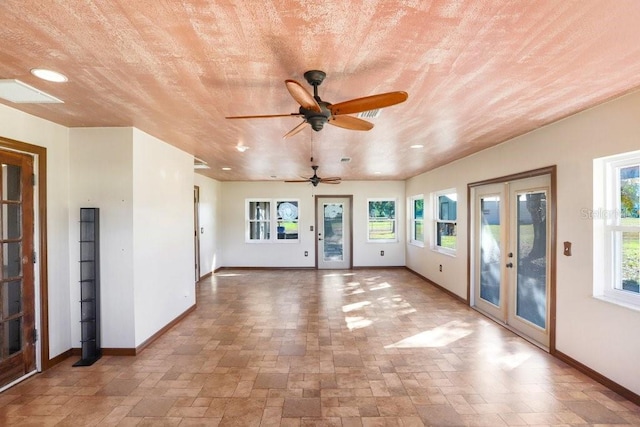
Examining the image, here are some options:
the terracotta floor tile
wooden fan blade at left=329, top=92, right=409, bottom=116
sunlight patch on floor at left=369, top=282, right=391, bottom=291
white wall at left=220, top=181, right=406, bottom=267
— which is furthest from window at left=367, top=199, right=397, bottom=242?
wooden fan blade at left=329, top=92, right=409, bottom=116

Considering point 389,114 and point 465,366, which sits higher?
point 389,114

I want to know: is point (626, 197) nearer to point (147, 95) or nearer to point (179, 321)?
point (147, 95)

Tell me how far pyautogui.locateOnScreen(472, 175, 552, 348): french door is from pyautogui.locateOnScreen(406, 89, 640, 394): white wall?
10.2 inches

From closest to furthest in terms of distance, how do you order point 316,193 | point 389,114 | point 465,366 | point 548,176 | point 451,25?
point 451,25, point 389,114, point 465,366, point 548,176, point 316,193

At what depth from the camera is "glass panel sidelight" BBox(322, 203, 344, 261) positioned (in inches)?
360

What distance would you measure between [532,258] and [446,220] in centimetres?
260

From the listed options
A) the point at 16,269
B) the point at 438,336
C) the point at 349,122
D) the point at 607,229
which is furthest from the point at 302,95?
the point at 438,336

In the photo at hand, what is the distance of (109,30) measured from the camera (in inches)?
66.9

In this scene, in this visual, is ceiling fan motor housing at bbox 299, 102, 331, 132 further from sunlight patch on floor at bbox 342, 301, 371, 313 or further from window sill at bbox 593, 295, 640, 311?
sunlight patch on floor at bbox 342, 301, 371, 313

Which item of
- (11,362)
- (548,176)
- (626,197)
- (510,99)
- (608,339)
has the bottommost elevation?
(11,362)

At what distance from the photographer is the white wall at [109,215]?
367cm

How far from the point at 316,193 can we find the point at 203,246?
3.21 metres

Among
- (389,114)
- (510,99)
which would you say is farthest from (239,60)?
(510,99)

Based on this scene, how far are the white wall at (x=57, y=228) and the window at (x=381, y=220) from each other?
273 inches
